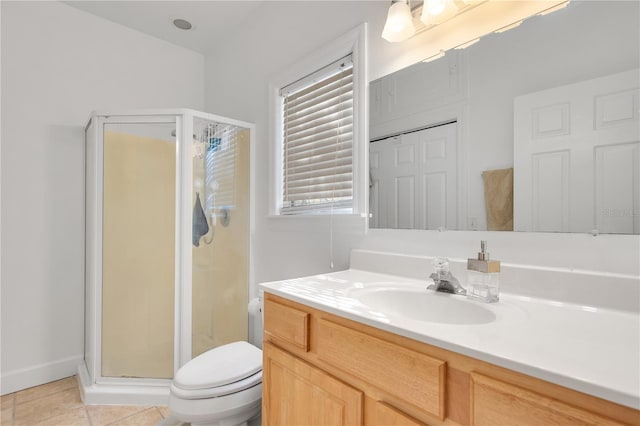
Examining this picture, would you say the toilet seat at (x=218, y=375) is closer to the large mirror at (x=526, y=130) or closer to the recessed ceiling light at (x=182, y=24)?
the large mirror at (x=526, y=130)

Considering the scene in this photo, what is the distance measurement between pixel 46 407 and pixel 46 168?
1477 mm

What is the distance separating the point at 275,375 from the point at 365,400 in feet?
1.28

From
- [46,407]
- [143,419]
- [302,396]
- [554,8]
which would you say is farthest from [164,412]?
[554,8]

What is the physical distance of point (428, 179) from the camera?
1.25 meters

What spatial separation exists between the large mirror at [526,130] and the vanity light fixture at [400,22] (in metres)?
0.13

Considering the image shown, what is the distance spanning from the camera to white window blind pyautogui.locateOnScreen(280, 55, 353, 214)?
1.58m

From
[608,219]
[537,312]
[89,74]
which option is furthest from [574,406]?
[89,74]

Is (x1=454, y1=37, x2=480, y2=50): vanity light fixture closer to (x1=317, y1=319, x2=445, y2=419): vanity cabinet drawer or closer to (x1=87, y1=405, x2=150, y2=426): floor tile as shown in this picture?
(x1=317, y1=319, x2=445, y2=419): vanity cabinet drawer

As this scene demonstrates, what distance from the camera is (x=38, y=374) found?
2.07 meters

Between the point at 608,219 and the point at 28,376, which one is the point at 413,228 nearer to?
the point at 608,219

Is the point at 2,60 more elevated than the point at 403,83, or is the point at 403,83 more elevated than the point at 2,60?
the point at 2,60

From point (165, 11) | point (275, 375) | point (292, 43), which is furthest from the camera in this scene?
point (165, 11)

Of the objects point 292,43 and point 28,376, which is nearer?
point 292,43

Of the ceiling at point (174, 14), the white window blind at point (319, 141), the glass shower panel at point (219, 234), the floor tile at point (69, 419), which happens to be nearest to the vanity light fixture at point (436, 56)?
the white window blind at point (319, 141)
